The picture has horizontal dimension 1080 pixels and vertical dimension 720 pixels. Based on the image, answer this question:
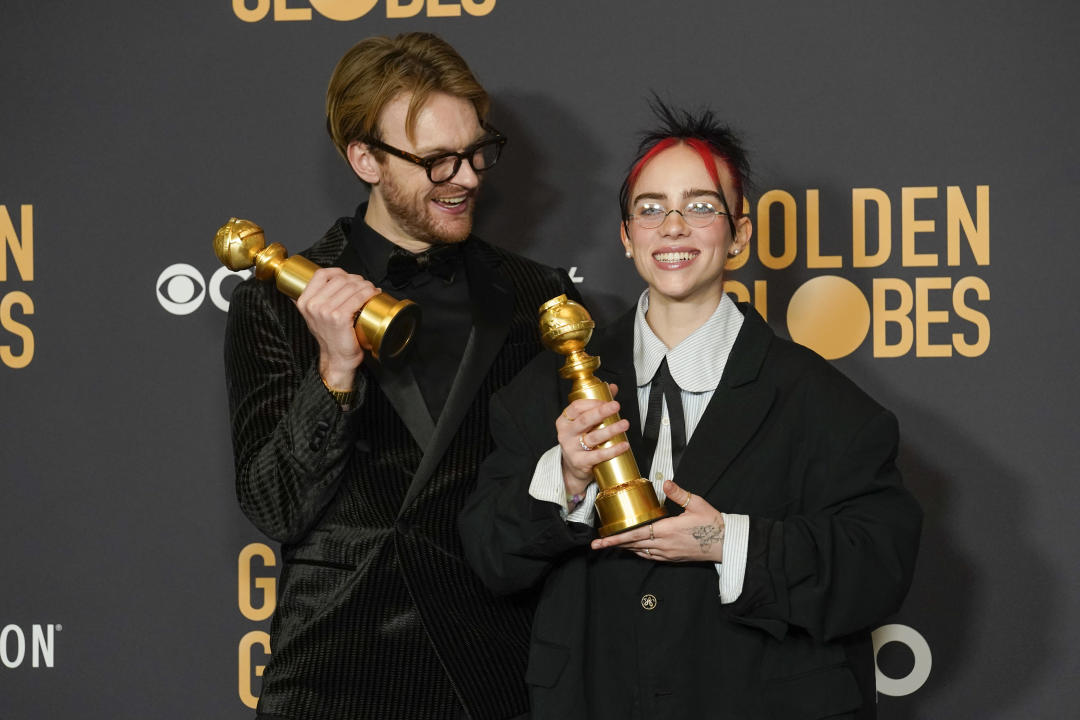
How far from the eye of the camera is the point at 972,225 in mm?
2314

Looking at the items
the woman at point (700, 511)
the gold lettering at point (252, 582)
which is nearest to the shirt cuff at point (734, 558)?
the woman at point (700, 511)

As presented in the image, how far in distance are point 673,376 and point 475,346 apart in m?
0.39

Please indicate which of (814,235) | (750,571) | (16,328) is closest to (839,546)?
(750,571)

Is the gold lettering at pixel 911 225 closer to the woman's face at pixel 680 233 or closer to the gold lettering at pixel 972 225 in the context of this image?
the gold lettering at pixel 972 225

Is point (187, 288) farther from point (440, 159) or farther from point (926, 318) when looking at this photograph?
point (926, 318)

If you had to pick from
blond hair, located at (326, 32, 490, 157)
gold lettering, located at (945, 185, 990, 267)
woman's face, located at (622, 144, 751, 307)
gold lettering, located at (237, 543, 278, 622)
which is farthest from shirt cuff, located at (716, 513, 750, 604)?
gold lettering, located at (237, 543, 278, 622)

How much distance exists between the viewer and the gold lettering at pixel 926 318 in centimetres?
232

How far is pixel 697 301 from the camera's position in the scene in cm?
165

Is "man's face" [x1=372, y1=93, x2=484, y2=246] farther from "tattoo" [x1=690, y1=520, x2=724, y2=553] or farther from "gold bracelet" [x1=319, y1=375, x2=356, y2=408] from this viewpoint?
"tattoo" [x1=690, y1=520, x2=724, y2=553]

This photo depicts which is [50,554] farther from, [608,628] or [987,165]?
[987,165]

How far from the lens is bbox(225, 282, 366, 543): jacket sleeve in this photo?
1.69 m

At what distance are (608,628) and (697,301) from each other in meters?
0.48

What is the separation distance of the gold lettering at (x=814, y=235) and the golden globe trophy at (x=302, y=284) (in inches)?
38.6

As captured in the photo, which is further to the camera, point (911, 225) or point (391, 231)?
point (911, 225)
